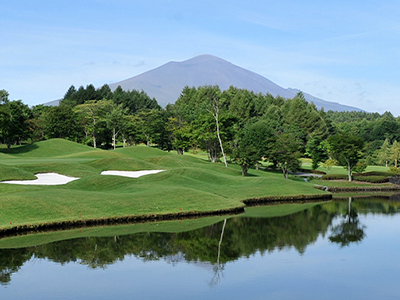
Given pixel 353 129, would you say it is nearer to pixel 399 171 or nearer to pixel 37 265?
pixel 399 171

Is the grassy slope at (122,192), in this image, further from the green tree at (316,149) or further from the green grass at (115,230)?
the green tree at (316,149)

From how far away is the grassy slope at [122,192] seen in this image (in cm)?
3272

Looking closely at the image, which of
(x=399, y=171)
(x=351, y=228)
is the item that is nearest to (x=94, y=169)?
(x=351, y=228)

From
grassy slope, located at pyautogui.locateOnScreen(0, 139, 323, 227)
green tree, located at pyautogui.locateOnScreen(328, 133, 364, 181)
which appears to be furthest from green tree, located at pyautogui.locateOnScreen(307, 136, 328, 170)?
grassy slope, located at pyautogui.locateOnScreen(0, 139, 323, 227)

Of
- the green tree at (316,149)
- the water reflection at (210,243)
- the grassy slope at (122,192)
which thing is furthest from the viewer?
the green tree at (316,149)

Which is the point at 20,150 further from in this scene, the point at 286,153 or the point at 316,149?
the point at 316,149

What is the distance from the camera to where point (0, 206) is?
3170 cm

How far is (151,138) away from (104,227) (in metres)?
79.8

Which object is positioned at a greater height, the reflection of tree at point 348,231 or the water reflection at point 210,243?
the water reflection at point 210,243

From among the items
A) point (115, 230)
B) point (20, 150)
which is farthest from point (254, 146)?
→ point (115, 230)

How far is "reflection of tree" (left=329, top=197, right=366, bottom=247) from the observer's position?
1198 inches

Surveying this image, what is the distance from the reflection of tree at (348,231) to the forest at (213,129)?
26312 mm

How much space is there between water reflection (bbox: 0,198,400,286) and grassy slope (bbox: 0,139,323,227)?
4.76 metres

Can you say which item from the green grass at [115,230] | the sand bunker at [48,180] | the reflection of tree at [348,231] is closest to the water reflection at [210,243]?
the reflection of tree at [348,231]
